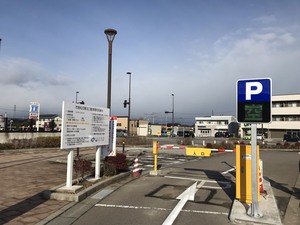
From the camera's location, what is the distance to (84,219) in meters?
5.90

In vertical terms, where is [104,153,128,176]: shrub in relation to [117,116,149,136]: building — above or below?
below

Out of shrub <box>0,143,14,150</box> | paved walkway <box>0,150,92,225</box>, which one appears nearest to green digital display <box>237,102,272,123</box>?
paved walkway <box>0,150,92,225</box>

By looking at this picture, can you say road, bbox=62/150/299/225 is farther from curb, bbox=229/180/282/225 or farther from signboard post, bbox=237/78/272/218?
signboard post, bbox=237/78/272/218

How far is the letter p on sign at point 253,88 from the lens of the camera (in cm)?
621

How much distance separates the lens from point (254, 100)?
6207mm

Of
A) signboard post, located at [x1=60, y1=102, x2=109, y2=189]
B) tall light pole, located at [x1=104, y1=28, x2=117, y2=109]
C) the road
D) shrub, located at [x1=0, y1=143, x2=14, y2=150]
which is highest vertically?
tall light pole, located at [x1=104, y1=28, x2=117, y2=109]

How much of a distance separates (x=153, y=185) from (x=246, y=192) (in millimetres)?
3246

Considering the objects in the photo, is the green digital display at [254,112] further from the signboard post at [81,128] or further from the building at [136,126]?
the building at [136,126]

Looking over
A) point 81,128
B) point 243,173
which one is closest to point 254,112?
point 243,173

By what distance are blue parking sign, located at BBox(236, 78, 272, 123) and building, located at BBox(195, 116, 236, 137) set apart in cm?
9227

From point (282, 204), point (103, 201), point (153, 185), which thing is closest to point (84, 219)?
point (103, 201)

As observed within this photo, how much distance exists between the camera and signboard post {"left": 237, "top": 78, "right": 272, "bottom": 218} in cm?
599

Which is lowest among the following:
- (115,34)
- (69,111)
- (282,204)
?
(282,204)

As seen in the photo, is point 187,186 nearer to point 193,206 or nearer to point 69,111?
point 193,206
